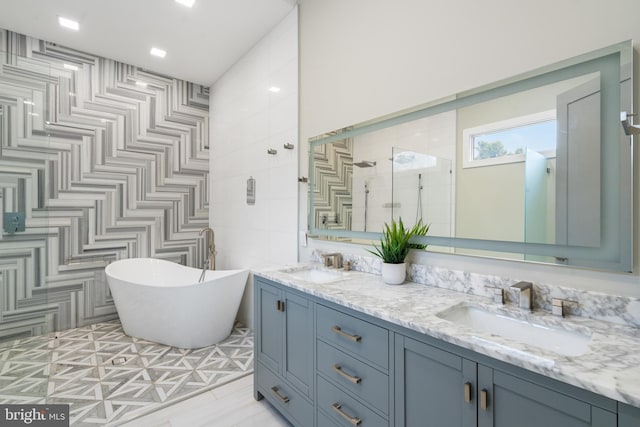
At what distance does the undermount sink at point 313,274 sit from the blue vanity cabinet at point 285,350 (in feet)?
0.85

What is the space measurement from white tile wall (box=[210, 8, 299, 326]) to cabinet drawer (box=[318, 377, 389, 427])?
1.21 m

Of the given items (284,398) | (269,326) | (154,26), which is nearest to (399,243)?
(269,326)

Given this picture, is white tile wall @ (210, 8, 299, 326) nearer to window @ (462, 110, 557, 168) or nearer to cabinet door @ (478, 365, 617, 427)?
window @ (462, 110, 557, 168)

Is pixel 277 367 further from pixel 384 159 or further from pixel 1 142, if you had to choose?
pixel 1 142

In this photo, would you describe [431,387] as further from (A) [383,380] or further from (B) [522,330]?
(B) [522,330]

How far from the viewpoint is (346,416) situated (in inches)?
52.6

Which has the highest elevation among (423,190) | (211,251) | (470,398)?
(423,190)

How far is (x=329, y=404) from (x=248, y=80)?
306 centimetres

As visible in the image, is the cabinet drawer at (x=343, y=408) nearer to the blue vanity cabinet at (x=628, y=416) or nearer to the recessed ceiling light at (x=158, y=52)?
the blue vanity cabinet at (x=628, y=416)

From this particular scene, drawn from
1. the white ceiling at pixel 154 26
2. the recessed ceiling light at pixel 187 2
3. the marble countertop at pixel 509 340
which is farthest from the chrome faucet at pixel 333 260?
the recessed ceiling light at pixel 187 2

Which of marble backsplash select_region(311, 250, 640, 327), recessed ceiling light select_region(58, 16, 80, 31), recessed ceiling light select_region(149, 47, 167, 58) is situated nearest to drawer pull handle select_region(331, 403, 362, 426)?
Result: marble backsplash select_region(311, 250, 640, 327)

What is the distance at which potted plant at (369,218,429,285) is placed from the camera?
1614mm

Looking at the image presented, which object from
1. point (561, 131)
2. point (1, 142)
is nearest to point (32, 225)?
point (1, 142)

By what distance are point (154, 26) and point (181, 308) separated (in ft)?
8.51
